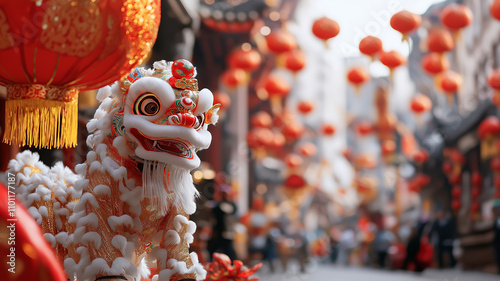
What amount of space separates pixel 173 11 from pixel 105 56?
5393mm

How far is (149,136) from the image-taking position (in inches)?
104

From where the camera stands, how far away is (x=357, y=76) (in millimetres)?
10016

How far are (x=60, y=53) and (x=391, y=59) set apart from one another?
617cm

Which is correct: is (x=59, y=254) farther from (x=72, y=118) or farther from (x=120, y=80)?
(x=120, y=80)

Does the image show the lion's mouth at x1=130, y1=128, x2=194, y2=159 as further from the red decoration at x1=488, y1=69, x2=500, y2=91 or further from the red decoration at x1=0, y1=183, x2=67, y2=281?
the red decoration at x1=488, y1=69, x2=500, y2=91

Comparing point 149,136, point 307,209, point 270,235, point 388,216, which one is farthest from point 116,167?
point 307,209

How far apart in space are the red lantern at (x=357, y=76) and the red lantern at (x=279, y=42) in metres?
1.26

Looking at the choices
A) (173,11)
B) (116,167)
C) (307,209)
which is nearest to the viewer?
(116,167)

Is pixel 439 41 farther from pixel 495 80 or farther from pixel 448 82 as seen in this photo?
pixel 448 82

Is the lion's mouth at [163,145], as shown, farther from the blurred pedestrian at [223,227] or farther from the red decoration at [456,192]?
the red decoration at [456,192]

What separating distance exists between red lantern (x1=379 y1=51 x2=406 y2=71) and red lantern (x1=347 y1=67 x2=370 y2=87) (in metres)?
1.97

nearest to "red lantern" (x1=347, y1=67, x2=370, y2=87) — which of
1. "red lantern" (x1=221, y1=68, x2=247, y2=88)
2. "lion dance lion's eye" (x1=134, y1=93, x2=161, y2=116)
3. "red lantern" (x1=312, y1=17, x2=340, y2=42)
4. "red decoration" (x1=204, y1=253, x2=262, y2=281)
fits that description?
"red lantern" (x1=221, y1=68, x2=247, y2=88)

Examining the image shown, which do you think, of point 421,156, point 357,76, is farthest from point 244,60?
point 421,156

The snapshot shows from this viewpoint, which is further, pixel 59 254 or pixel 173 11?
pixel 173 11
